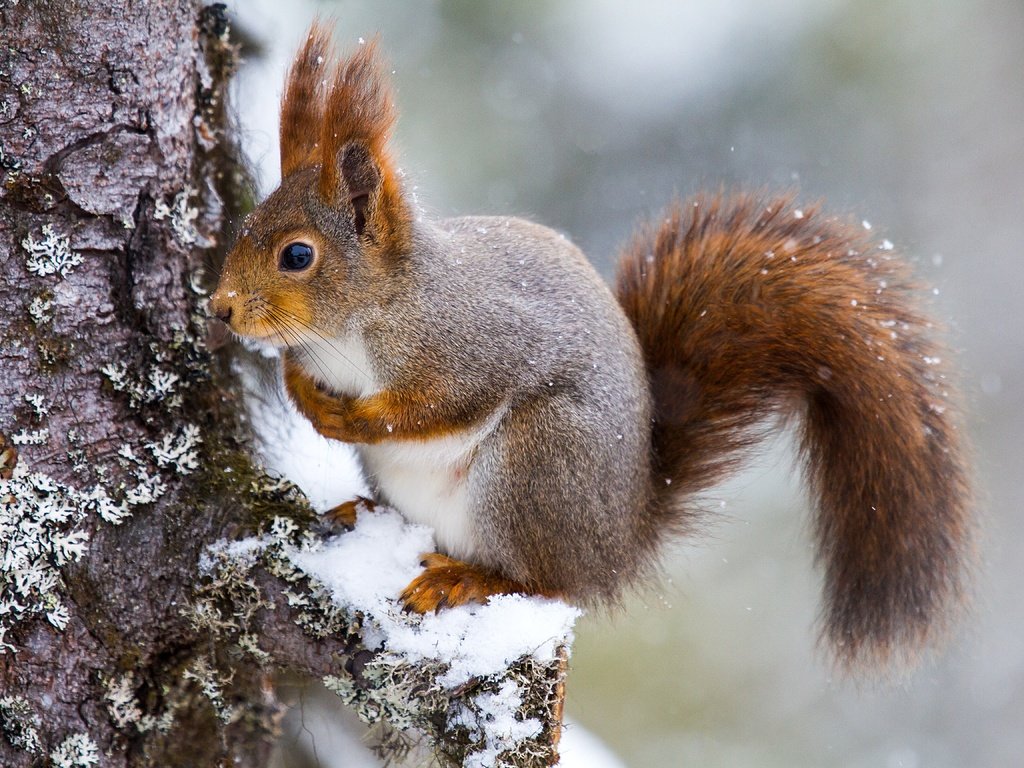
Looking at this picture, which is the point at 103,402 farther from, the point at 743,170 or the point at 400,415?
the point at 743,170

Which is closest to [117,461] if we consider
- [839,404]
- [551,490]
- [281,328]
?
[281,328]

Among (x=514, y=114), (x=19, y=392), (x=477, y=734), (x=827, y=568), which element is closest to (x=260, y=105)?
(x=19, y=392)

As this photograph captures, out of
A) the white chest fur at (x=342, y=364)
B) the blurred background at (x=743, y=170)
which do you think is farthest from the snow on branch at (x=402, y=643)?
the blurred background at (x=743, y=170)

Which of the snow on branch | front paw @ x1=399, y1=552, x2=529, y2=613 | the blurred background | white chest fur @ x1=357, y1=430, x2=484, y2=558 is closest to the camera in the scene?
the snow on branch

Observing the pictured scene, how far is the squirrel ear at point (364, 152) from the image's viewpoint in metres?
1.34

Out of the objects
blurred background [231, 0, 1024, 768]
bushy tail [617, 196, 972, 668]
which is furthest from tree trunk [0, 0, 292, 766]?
blurred background [231, 0, 1024, 768]

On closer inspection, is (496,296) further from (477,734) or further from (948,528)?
(948,528)

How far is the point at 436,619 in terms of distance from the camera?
1.33 m

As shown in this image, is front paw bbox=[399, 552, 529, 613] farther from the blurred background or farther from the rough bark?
the blurred background

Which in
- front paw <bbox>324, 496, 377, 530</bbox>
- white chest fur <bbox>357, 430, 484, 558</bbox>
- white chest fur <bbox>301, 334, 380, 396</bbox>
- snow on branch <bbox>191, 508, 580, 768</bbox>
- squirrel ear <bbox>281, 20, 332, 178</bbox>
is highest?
squirrel ear <bbox>281, 20, 332, 178</bbox>

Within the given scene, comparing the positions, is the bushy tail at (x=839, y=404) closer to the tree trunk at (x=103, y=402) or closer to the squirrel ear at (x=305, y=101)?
the squirrel ear at (x=305, y=101)

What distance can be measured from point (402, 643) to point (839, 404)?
32.2 inches

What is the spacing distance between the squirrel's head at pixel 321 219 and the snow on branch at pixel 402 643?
0.33 meters

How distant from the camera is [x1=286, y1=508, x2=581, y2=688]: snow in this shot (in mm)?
1286
